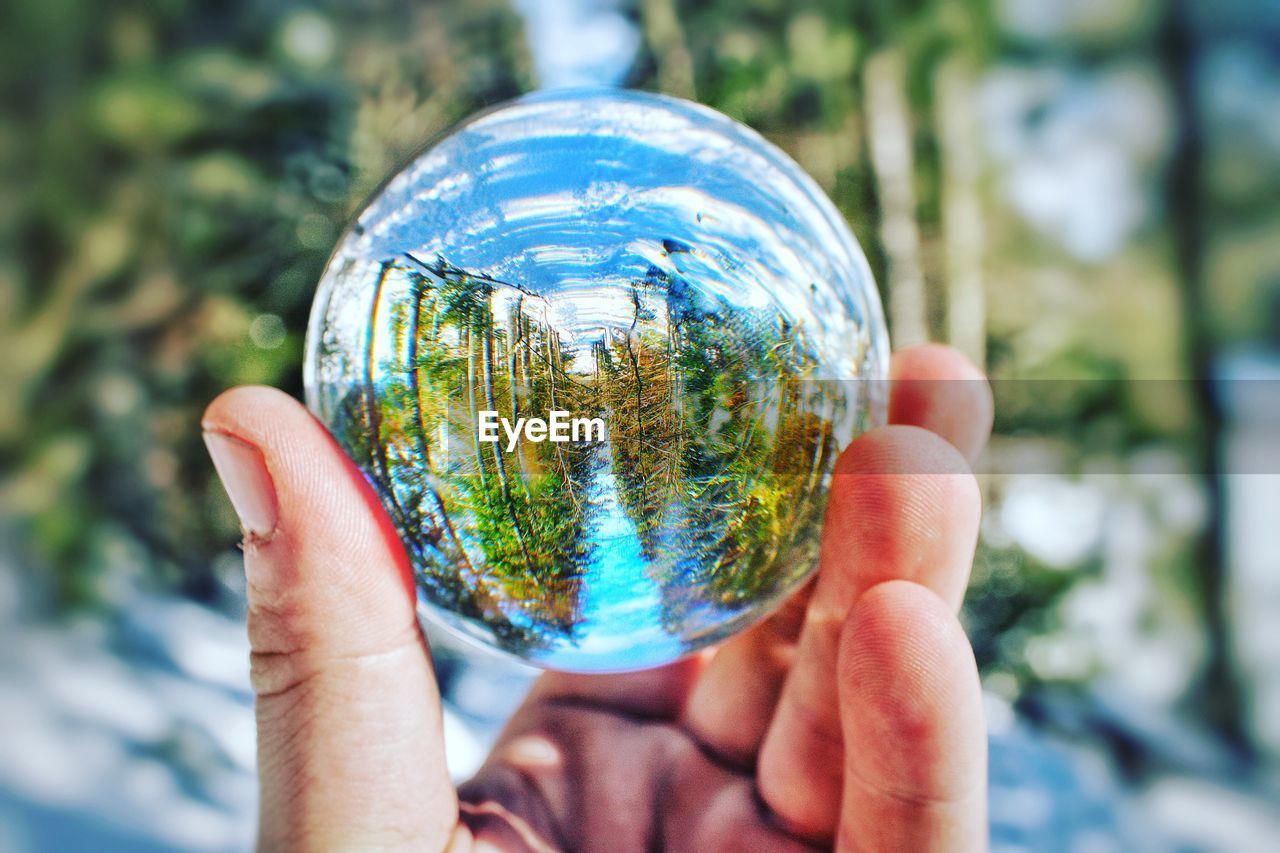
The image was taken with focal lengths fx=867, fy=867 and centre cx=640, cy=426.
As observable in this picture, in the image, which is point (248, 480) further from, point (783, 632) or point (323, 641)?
point (783, 632)

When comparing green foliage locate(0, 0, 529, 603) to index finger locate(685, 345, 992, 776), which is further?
green foliage locate(0, 0, 529, 603)

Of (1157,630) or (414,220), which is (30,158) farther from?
(1157,630)

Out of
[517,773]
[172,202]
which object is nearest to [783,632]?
[517,773]

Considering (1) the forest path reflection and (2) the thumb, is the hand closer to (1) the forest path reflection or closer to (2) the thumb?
(2) the thumb

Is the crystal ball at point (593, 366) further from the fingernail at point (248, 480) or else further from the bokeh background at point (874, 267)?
the bokeh background at point (874, 267)

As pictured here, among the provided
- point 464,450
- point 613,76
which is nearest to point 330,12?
point 613,76

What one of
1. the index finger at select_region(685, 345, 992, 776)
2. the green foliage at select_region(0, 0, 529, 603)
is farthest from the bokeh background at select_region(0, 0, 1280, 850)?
the index finger at select_region(685, 345, 992, 776)
